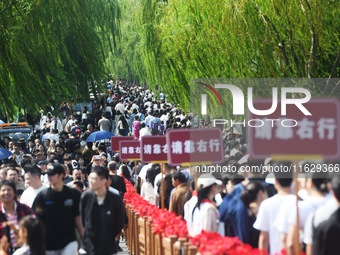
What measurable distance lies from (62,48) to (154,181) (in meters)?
10.3

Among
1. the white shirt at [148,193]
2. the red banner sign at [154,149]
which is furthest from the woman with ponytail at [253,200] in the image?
the white shirt at [148,193]

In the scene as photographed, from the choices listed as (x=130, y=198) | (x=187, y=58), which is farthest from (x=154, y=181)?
(x=187, y=58)

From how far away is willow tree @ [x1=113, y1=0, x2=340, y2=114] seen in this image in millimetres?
25500

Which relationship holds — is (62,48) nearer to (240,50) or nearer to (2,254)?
(240,50)

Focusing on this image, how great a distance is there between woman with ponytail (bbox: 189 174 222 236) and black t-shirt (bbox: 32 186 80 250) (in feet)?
5.05

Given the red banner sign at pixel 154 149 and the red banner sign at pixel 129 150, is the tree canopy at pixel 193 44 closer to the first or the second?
the red banner sign at pixel 129 150

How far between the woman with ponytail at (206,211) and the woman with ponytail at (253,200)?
0.35 metres

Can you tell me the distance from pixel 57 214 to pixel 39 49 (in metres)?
15.0

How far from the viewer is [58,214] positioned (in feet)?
44.2

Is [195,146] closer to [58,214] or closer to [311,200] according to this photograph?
[58,214]

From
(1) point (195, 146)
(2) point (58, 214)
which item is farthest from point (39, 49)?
(2) point (58, 214)

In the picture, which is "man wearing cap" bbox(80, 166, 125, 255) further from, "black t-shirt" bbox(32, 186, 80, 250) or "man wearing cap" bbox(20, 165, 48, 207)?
"man wearing cap" bbox(20, 165, 48, 207)

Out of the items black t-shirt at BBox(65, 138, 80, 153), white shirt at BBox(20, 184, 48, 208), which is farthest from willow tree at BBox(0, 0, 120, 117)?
white shirt at BBox(20, 184, 48, 208)

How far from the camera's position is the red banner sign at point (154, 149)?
1998 cm
